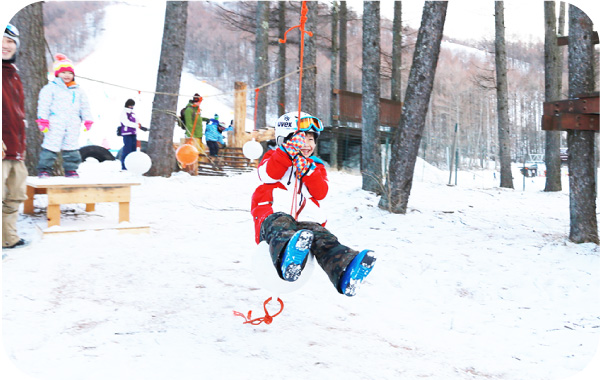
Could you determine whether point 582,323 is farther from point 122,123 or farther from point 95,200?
point 122,123

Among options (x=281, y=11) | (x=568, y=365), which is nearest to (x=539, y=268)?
(x=568, y=365)

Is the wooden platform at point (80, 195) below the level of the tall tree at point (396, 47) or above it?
below

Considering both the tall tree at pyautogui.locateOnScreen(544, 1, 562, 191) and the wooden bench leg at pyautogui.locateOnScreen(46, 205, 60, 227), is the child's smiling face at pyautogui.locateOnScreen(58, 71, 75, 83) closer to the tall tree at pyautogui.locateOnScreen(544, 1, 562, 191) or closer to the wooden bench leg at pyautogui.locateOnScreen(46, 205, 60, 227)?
the wooden bench leg at pyautogui.locateOnScreen(46, 205, 60, 227)

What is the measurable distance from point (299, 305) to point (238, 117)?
32.8ft

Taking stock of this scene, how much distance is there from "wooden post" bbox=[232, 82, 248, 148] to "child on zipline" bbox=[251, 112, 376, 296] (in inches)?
390

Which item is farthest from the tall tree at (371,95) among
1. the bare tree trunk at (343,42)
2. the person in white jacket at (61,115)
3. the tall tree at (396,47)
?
the bare tree trunk at (343,42)

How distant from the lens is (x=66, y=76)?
580cm

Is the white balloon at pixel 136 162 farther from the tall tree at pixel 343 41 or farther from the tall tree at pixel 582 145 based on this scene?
the tall tree at pixel 343 41

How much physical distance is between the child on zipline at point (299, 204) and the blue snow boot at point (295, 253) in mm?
51

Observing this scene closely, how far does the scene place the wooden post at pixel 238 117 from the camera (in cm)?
1272

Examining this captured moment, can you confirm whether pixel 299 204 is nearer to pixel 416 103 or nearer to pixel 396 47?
pixel 416 103

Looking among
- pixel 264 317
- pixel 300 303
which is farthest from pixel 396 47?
pixel 264 317

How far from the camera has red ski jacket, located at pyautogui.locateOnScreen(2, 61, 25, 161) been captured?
14.7 ft

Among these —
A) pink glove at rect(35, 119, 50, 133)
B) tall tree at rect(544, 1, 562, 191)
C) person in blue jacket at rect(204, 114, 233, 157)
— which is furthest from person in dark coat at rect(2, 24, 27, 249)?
tall tree at rect(544, 1, 562, 191)
